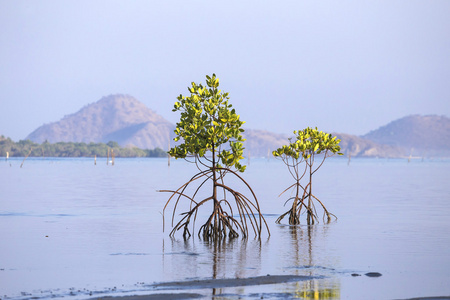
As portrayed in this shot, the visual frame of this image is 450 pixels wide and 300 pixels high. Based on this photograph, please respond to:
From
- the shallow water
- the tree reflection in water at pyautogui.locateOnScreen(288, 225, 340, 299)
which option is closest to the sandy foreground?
the shallow water

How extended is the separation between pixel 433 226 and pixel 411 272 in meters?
12.7

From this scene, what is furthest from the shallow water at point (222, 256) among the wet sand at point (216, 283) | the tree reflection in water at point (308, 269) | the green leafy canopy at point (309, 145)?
the green leafy canopy at point (309, 145)

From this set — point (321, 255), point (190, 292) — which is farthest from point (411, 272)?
point (190, 292)

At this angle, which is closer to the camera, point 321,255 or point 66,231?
point 321,255

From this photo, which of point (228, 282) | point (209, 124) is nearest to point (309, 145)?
point (209, 124)

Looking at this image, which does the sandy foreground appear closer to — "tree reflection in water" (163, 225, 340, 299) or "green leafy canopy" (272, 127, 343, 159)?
"tree reflection in water" (163, 225, 340, 299)

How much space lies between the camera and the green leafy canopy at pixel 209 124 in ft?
71.9

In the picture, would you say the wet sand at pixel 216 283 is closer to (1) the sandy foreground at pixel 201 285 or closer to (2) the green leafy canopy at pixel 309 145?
(1) the sandy foreground at pixel 201 285

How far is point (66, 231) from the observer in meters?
27.7

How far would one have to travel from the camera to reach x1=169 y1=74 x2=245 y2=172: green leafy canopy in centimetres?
2192

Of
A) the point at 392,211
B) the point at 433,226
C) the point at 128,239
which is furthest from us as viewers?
the point at 392,211

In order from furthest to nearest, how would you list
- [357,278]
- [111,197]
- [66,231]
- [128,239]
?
[111,197]
[66,231]
[128,239]
[357,278]

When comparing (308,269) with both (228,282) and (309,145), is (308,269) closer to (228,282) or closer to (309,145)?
(228,282)

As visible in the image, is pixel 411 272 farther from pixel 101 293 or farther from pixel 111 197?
pixel 111 197
